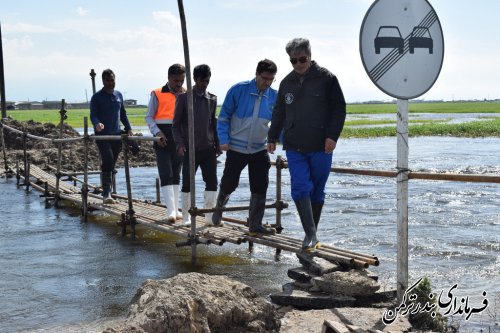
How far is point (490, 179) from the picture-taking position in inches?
193

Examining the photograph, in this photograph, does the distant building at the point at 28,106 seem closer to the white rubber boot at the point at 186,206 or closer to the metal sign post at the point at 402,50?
the white rubber boot at the point at 186,206

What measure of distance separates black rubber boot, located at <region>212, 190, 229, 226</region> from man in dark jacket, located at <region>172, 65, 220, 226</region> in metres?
0.20

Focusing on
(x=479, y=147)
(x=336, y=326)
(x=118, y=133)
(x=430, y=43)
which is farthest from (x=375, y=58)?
(x=479, y=147)

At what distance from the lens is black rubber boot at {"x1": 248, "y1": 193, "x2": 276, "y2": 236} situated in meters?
7.28

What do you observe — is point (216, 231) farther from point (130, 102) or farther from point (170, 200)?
point (130, 102)

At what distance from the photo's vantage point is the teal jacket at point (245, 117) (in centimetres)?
698

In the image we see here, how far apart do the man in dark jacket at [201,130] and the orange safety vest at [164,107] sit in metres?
0.78

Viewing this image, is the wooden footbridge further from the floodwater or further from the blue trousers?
the blue trousers

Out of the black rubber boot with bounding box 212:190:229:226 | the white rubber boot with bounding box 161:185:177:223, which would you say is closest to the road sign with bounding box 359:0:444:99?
the black rubber boot with bounding box 212:190:229:226

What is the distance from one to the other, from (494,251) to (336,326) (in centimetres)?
516

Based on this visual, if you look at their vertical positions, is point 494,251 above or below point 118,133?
below

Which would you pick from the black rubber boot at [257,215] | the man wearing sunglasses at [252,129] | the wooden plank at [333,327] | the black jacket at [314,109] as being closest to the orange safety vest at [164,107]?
the man wearing sunglasses at [252,129]

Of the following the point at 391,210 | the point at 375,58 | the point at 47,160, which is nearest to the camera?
the point at 375,58

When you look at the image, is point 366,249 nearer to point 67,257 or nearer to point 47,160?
point 67,257
